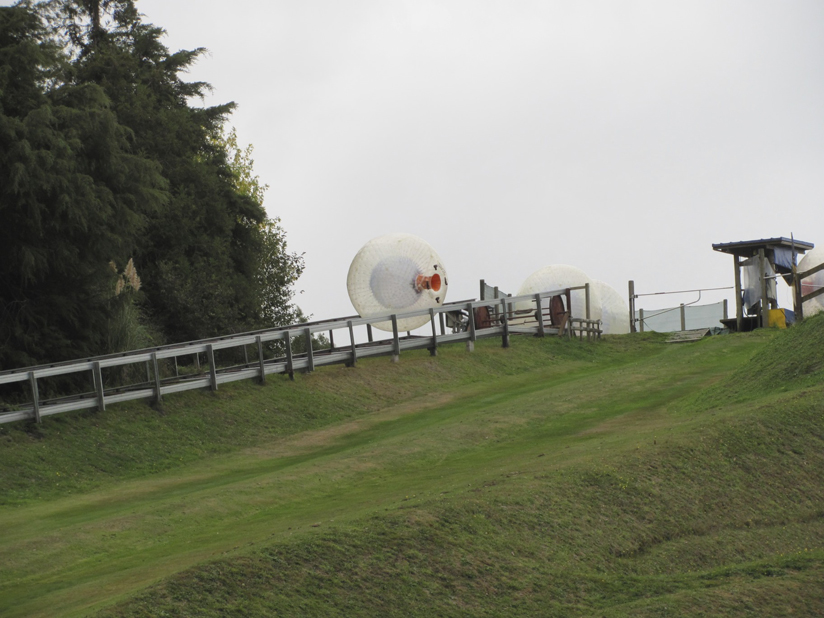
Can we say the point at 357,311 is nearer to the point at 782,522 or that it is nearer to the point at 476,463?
the point at 476,463

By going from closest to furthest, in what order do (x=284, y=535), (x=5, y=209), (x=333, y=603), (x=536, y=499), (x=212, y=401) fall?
(x=333, y=603)
(x=284, y=535)
(x=536, y=499)
(x=212, y=401)
(x=5, y=209)

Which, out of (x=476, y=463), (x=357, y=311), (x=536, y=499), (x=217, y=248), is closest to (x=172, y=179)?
(x=217, y=248)

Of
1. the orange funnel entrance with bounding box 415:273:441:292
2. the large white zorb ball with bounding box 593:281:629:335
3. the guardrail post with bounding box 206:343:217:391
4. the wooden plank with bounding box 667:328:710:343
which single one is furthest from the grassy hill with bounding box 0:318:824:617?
the large white zorb ball with bounding box 593:281:629:335

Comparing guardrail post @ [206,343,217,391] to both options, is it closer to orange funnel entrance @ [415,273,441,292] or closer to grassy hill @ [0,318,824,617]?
grassy hill @ [0,318,824,617]

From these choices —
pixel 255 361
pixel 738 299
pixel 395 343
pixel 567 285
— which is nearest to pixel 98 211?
pixel 255 361

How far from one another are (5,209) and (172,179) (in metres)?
13.2

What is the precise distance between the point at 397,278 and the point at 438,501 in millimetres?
20276

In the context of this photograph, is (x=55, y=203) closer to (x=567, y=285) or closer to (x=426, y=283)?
(x=426, y=283)

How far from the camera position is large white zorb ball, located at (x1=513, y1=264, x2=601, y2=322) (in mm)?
38406

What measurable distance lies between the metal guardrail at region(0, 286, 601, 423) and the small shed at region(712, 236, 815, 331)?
4950 mm

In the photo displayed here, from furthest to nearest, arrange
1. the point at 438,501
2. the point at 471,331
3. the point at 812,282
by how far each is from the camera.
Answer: the point at 812,282 → the point at 471,331 → the point at 438,501

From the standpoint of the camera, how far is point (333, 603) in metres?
10.5

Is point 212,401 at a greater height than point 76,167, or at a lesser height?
lesser

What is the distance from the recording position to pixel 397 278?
3294cm
